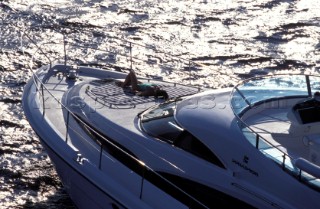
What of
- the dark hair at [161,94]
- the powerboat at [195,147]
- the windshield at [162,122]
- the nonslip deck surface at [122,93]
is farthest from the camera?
the dark hair at [161,94]

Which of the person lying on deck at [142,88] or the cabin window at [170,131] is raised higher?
the person lying on deck at [142,88]

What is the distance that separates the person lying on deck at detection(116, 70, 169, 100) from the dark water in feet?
8.58

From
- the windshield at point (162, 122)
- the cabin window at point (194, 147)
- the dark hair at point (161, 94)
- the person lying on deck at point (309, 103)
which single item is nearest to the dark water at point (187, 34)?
the dark hair at point (161, 94)

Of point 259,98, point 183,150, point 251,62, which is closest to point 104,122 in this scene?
point 183,150

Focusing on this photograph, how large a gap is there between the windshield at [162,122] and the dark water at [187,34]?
12.6ft

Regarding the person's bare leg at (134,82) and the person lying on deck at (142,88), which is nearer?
the person lying on deck at (142,88)

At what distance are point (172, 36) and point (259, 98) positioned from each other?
36.0ft

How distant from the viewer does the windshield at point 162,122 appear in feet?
32.7

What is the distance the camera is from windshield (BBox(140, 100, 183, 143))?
998 cm

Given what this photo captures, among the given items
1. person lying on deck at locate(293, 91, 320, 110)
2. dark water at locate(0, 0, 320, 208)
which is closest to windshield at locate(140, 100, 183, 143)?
person lying on deck at locate(293, 91, 320, 110)

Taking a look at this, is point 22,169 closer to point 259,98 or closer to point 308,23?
point 259,98

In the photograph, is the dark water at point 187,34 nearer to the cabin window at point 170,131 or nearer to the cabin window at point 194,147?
the cabin window at point 170,131

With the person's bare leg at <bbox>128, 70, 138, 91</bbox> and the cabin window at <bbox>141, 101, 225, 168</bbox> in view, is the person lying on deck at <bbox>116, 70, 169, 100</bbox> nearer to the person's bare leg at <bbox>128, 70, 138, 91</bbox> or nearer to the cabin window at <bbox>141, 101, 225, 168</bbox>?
the person's bare leg at <bbox>128, 70, 138, 91</bbox>

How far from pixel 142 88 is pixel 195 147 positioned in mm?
2908
